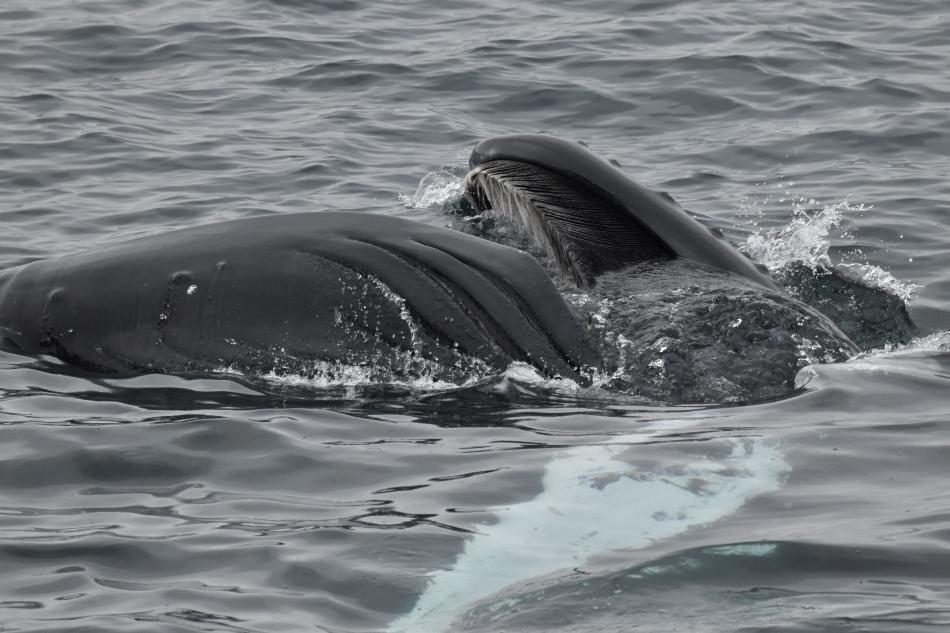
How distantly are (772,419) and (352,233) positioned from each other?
238cm

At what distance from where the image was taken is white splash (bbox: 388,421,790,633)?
16.7 feet

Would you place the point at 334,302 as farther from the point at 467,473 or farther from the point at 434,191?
the point at 434,191

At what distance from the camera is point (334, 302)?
24.0 ft

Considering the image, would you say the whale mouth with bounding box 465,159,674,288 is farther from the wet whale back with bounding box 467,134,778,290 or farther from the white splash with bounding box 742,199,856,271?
the white splash with bounding box 742,199,856,271

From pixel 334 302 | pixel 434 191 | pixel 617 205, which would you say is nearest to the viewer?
pixel 334 302

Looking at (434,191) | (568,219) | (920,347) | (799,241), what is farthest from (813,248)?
(568,219)

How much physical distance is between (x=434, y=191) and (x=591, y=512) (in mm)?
→ 7096

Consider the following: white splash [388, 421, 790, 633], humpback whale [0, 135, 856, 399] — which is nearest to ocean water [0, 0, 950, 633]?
white splash [388, 421, 790, 633]

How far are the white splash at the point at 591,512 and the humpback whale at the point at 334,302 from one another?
1.07m

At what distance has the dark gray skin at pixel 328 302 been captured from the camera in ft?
23.9

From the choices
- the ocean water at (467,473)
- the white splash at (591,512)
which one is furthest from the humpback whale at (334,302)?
the white splash at (591,512)

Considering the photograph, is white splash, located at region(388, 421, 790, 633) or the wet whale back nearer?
white splash, located at region(388, 421, 790, 633)

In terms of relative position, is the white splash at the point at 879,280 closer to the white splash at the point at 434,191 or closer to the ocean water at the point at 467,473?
the ocean water at the point at 467,473

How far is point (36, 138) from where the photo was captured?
15023mm
